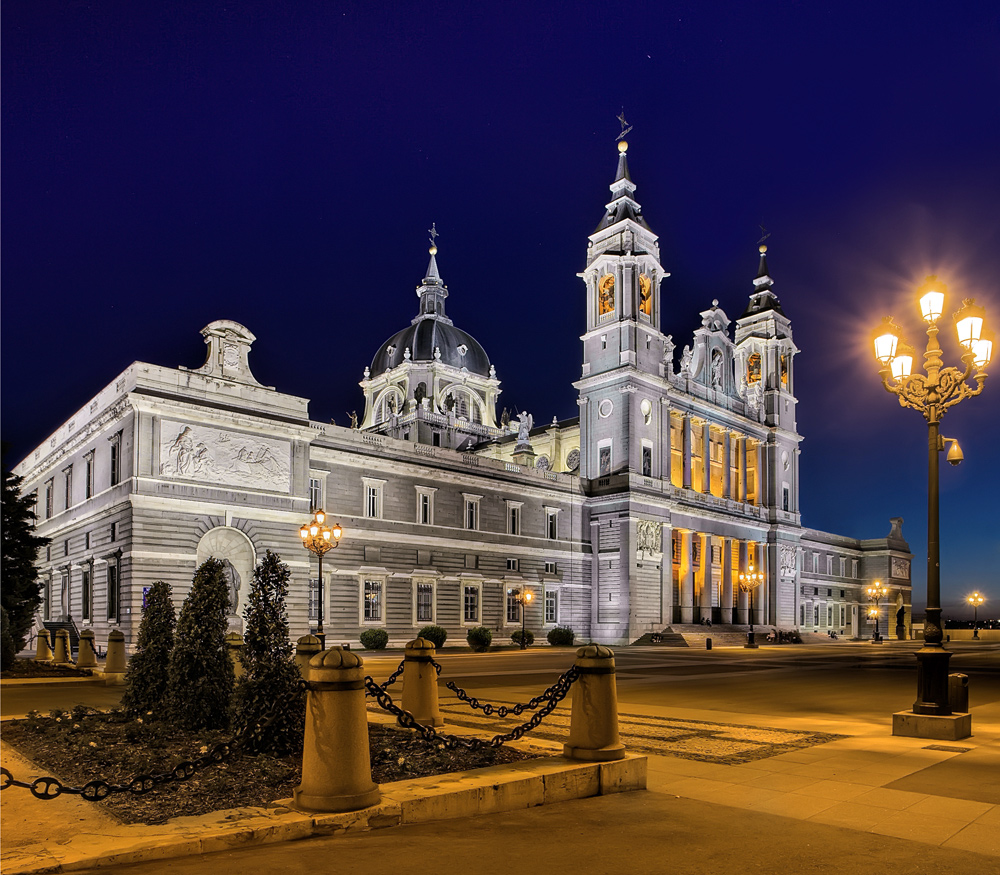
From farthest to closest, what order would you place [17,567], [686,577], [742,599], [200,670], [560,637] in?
[742,599], [686,577], [560,637], [17,567], [200,670]

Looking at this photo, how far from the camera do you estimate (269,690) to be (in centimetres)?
1009

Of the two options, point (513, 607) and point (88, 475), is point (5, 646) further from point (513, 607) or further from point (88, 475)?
point (513, 607)

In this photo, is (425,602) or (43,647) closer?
(43,647)

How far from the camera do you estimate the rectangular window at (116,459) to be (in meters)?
37.8

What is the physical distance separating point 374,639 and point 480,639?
23.0 ft

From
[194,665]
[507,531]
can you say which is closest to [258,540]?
[507,531]

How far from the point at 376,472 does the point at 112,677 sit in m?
24.9

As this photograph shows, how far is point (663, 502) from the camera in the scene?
63156mm

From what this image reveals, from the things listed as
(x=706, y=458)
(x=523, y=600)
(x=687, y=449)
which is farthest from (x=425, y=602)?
(x=706, y=458)

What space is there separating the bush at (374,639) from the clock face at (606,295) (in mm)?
31847

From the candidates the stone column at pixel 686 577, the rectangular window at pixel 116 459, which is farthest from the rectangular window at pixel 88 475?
the stone column at pixel 686 577

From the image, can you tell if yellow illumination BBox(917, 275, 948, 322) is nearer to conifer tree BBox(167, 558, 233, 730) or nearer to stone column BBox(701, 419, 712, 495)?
conifer tree BBox(167, 558, 233, 730)

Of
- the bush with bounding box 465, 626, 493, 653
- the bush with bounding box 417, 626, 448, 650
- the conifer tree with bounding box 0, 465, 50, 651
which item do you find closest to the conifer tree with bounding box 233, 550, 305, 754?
the conifer tree with bounding box 0, 465, 50, 651

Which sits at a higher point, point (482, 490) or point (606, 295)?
point (606, 295)
